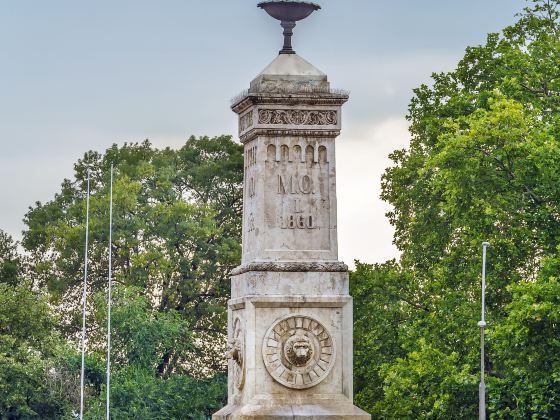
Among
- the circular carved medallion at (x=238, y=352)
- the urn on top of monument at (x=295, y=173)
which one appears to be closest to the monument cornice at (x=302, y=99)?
the urn on top of monument at (x=295, y=173)

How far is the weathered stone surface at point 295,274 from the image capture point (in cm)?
3139

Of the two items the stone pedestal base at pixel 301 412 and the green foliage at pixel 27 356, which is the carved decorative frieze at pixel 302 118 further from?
the green foliage at pixel 27 356

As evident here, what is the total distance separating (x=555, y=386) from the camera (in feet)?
171

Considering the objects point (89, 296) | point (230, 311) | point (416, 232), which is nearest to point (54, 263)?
point (89, 296)

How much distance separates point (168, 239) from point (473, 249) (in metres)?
24.5

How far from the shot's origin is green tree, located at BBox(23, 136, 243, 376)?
7894 centimetres

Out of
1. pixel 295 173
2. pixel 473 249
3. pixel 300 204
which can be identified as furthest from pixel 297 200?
pixel 473 249

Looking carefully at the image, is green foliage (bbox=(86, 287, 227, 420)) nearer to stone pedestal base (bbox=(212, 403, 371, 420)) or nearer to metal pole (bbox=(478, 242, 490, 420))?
metal pole (bbox=(478, 242, 490, 420))

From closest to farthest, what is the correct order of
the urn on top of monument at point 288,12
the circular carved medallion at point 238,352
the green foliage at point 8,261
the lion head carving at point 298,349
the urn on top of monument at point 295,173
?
1. the lion head carving at point 298,349
2. the urn on top of monument at point 295,173
3. the circular carved medallion at point 238,352
4. the urn on top of monument at point 288,12
5. the green foliage at point 8,261

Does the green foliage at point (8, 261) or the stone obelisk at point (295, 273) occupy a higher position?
the green foliage at point (8, 261)

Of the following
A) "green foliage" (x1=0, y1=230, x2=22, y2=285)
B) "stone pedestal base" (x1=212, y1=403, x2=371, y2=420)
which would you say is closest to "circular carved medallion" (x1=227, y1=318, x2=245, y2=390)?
"stone pedestal base" (x1=212, y1=403, x2=371, y2=420)

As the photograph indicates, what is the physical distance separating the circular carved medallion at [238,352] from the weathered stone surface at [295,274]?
34 mm

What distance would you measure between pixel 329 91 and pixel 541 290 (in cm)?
1970

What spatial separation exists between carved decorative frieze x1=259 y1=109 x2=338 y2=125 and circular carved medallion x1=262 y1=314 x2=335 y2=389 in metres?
2.79
